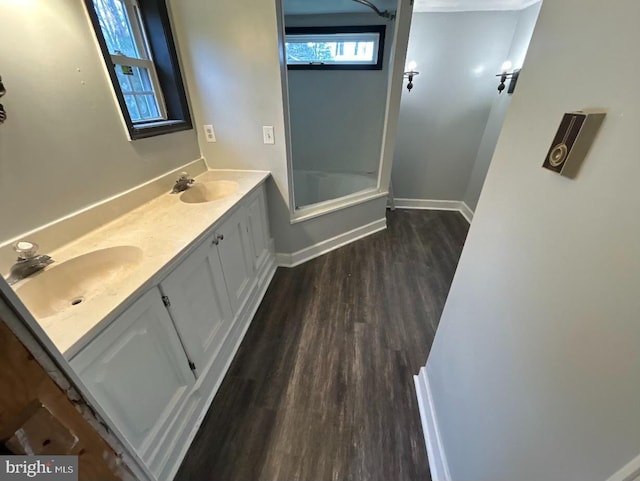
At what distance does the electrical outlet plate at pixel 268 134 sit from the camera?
73.3 inches

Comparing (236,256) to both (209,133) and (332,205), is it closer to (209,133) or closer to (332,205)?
(209,133)

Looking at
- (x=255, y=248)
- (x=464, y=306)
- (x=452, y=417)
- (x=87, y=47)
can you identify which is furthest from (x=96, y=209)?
(x=452, y=417)

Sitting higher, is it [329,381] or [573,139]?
[573,139]

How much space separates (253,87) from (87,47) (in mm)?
848

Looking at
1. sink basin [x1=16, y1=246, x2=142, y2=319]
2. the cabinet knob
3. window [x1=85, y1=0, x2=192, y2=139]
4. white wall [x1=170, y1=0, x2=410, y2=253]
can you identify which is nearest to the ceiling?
white wall [x1=170, y1=0, x2=410, y2=253]

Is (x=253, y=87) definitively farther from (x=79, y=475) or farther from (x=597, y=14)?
(x=79, y=475)

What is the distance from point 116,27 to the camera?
1.44 metres

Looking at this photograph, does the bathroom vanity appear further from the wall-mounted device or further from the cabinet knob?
the wall-mounted device

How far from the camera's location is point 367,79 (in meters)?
2.97

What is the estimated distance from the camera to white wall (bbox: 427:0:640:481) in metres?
0.42

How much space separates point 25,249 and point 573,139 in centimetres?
160

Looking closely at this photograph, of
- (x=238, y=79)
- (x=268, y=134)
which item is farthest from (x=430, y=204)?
(x=238, y=79)

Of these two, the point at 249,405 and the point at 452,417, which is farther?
the point at 249,405

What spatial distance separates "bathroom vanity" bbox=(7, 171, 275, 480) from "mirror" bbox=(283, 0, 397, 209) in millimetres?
1207
